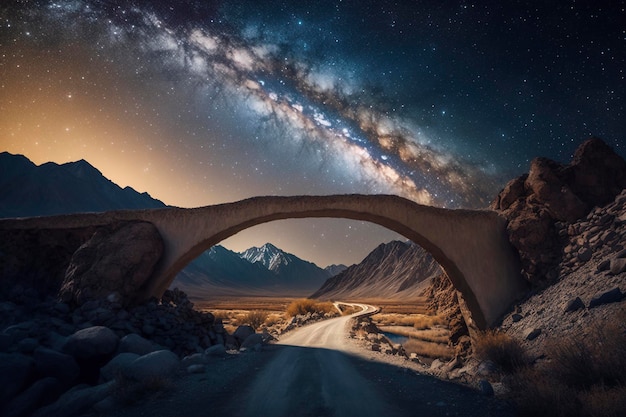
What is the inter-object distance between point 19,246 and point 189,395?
13.5 m

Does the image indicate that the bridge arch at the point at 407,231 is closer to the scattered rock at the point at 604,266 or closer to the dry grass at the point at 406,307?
the scattered rock at the point at 604,266

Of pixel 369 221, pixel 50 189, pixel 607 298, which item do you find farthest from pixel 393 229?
pixel 50 189

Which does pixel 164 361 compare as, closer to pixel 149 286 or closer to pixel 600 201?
pixel 149 286

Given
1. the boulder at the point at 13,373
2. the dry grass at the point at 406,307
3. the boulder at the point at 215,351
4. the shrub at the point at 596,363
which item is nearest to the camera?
the shrub at the point at 596,363

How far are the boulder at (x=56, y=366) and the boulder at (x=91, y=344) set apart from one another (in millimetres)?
460

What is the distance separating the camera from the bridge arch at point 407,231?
11.8m

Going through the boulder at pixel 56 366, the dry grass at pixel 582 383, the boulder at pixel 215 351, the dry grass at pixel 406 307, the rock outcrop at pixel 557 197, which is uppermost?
the rock outcrop at pixel 557 197

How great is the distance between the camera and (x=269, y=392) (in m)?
5.54

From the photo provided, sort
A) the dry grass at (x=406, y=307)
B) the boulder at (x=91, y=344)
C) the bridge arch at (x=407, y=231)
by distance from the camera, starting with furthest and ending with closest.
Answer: the dry grass at (x=406, y=307)
the bridge arch at (x=407, y=231)
the boulder at (x=91, y=344)

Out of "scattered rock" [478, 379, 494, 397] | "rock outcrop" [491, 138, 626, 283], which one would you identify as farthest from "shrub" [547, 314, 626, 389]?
"rock outcrop" [491, 138, 626, 283]

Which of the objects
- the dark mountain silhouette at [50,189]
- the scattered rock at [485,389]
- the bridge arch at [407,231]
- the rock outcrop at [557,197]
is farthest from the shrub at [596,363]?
the dark mountain silhouette at [50,189]

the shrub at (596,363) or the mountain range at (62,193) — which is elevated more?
the mountain range at (62,193)

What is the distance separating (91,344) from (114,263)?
182 inches

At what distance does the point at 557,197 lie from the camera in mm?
11242
